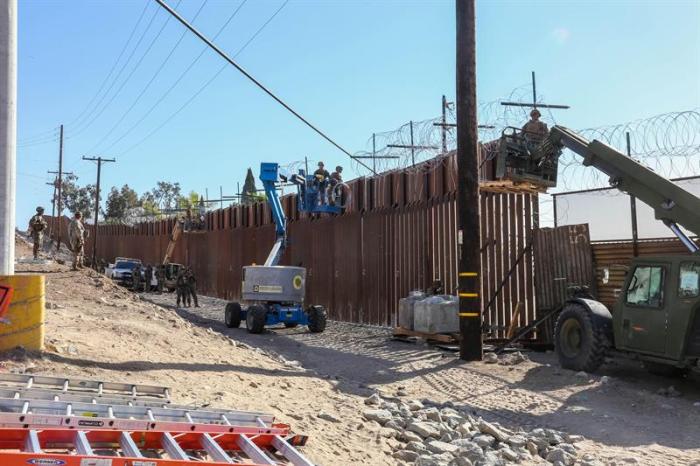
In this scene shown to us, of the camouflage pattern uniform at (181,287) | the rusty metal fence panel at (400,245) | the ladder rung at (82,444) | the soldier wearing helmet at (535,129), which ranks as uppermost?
the soldier wearing helmet at (535,129)

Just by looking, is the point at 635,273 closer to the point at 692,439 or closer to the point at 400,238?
the point at 692,439

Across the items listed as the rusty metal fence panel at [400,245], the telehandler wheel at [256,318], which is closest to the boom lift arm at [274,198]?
the telehandler wheel at [256,318]

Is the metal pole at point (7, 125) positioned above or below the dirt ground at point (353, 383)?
above

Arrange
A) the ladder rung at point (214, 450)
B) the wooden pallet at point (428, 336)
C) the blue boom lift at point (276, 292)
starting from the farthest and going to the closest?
1. the blue boom lift at point (276, 292)
2. the wooden pallet at point (428, 336)
3. the ladder rung at point (214, 450)

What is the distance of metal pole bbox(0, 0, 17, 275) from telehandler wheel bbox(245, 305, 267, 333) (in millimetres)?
9160

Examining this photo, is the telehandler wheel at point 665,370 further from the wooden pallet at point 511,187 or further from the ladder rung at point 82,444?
the ladder rung at point 82,444

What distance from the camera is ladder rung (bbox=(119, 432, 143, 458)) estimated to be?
417cm

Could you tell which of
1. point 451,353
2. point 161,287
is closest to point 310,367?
point 451,353

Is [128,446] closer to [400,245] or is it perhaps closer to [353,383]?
[353,383]

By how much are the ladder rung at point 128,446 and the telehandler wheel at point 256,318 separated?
1173 cm

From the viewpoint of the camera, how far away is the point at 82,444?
13.6ft

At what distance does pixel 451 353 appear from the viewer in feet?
41.8

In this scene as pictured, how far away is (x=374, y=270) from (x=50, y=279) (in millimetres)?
9265

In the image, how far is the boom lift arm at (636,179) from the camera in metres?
9.52
